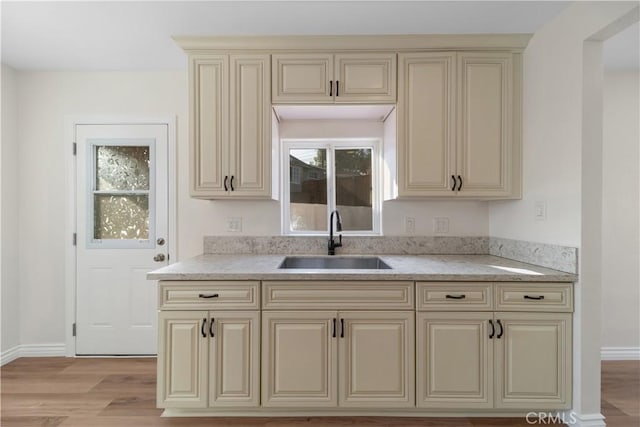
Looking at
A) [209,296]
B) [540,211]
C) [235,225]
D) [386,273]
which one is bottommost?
[209,296]

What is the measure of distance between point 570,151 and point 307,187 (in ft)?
6.00

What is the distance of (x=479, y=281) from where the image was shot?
1884 millimetres

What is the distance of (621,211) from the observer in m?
2.74

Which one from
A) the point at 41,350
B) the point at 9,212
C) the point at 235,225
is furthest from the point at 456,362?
the point at 9,212

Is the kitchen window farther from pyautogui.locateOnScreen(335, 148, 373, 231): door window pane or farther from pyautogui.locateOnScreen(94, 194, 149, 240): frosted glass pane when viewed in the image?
pyautogui.locateOnScreen(94, 194, 149, 240): frosted glass pane

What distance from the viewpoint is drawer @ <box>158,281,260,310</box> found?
1.89m

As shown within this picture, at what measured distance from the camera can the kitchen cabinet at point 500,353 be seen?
6.12 ft

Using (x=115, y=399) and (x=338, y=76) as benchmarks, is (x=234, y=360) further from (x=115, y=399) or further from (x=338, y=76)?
(x=338, y=76)

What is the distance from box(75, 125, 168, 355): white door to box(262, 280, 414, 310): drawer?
1.38 m

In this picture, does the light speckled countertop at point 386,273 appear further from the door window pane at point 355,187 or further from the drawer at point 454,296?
the door window pane at point 355,187

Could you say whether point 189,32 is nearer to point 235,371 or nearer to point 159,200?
point 159,200

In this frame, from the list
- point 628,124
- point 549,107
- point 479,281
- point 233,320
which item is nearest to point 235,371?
point 233,320

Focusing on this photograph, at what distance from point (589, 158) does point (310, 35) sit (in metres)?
1.83

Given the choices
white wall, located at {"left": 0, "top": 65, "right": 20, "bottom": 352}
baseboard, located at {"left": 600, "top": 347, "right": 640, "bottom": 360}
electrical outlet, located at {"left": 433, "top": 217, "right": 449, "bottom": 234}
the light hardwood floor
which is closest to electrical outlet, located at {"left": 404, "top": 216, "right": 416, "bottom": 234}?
electrical outlet, located at {"left": 433, "top": 217, "right": 449, "bottom": 234}
